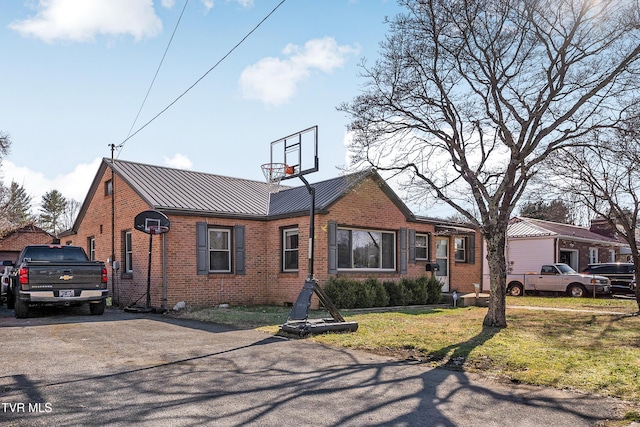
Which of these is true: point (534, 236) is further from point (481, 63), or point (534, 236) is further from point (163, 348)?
point (163, 348)

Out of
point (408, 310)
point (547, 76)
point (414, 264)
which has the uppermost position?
point (547, 76)

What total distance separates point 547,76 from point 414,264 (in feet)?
29.5

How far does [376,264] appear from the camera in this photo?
17609 mm

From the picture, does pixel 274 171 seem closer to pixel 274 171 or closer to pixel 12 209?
pixel 274 171

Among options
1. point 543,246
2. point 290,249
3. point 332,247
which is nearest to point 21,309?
point 290,249

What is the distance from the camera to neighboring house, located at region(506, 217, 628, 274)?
2897 cm

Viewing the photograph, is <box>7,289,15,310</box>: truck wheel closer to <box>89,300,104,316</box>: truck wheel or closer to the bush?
<box>89,300,104,316</box>: truck wheel

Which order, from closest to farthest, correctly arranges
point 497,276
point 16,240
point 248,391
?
1. point 248,391
2. point 497,276
3. point 16,240

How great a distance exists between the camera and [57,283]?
12.8 metres

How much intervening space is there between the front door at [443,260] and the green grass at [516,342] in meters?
6.03

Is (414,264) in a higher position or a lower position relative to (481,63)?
lower

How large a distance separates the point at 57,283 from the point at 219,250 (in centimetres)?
510

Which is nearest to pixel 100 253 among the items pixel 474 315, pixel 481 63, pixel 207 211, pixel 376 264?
pixel 207 211

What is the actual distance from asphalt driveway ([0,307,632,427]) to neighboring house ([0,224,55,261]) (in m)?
28.7
